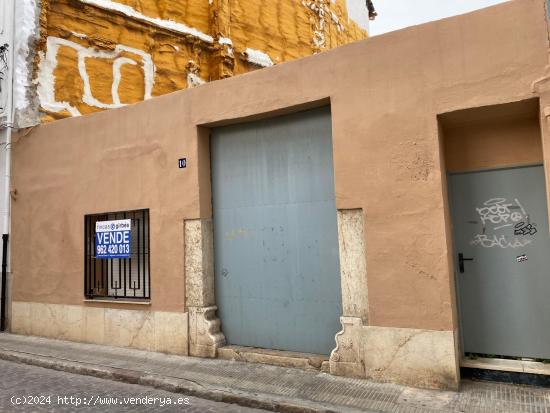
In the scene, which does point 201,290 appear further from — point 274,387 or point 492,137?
point 492,137

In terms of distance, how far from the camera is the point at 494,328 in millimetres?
4762

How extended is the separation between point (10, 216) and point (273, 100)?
5.57 meters

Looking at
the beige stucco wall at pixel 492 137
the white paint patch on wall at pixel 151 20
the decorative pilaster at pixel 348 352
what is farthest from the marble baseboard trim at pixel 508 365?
the white paint patch on wall at pixel 151 20

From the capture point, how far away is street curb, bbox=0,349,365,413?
13.9 ft

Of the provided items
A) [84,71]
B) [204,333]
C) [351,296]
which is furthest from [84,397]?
[84,71]

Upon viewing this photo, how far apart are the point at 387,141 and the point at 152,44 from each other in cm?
750

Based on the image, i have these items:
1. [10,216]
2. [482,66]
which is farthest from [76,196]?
[482,66]

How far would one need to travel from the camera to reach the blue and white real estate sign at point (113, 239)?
686cm

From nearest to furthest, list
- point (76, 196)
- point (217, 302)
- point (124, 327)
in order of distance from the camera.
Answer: point (217, 302), point (124, 327), point (76, 196)

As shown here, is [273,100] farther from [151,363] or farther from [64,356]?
[64,356]

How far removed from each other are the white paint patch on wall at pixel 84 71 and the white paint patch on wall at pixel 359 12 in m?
8.68

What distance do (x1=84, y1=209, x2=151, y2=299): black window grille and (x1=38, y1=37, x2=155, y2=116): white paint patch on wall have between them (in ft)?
9.17

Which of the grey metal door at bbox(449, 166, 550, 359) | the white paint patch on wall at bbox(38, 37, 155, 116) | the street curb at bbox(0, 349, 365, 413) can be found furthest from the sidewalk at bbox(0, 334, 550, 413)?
the white paint patch on wall at bbox(38, 37, 155, 116)

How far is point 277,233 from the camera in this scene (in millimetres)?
5828
